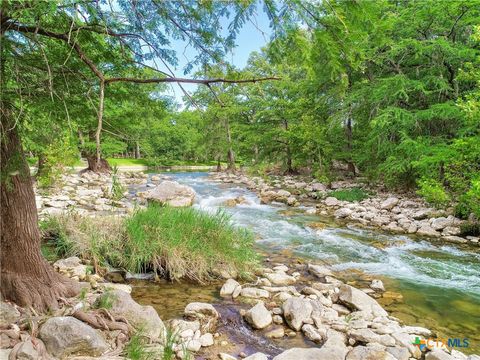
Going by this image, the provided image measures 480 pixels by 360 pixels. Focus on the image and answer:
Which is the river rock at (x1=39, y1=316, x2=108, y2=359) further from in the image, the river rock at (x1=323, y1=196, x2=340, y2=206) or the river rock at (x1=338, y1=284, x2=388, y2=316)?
the river rock at (x1=323, y1=196, x2=340, y2=206)

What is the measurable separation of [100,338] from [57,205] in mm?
7728

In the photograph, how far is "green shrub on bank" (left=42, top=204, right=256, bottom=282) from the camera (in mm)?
5223

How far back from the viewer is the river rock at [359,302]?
438 cm

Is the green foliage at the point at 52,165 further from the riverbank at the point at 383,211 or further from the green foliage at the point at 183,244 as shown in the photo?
the riverbank at the point at 383,211

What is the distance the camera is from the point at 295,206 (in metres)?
12.9

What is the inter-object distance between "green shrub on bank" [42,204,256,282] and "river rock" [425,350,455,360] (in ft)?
9.45

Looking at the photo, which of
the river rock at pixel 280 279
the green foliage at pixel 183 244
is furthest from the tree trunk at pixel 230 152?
Result: the river rock at pixel 280 279

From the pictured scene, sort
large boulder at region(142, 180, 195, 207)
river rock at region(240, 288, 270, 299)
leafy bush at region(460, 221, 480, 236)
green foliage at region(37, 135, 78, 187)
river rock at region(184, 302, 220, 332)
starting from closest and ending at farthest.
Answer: river rock at region(184, 302, 220, 332), river rock at region(240, 288, 270, 299), leafy bush at region(460, 221, 480, 236), green foliage at region(37, 135, 78, 187), large boulder at region(142, 180, 195, 207)

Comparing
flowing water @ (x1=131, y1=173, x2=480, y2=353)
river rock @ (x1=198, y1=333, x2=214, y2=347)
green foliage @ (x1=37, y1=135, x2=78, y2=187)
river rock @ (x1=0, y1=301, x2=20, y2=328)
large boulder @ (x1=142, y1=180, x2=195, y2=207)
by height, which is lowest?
flowing water @ (x1=131, y1=173, x2=480, y2=353)

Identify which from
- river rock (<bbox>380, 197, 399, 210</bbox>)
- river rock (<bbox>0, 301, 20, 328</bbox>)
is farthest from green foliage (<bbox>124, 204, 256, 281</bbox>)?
river rock (<bbox>380, 197, 399, 210</bbox>)

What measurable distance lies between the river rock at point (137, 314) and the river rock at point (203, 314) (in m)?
0.53

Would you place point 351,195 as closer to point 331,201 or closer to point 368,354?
point 331,201

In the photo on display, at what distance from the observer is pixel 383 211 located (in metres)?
11.2

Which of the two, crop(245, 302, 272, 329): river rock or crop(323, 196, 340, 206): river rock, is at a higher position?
crop(323, 196, 340, 206): river rock
